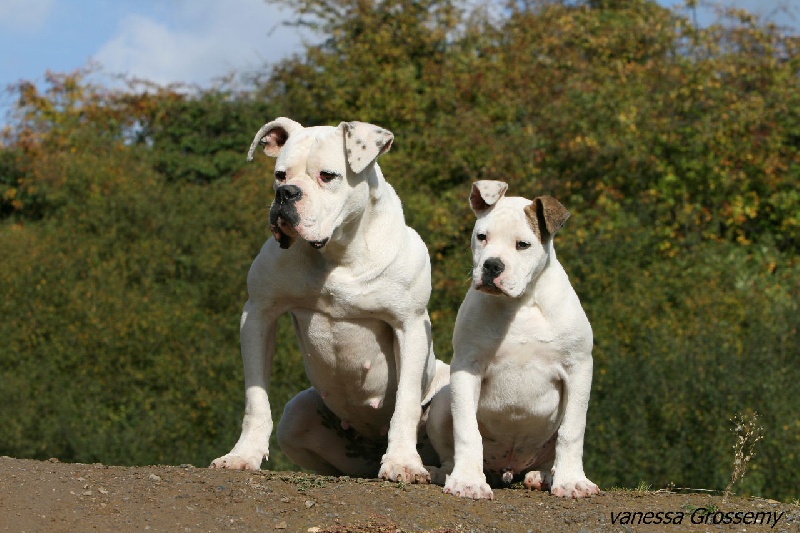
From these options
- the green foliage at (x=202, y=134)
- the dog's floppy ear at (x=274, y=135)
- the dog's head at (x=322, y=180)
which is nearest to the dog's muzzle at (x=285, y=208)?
the dog's head at (x=322, y=180)

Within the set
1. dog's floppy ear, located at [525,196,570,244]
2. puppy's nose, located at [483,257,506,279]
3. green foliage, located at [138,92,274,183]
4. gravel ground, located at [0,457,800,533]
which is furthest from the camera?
green foliage, located at [138,92,274,183]

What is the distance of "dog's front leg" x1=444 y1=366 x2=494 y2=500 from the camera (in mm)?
6816

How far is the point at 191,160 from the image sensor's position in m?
22.6

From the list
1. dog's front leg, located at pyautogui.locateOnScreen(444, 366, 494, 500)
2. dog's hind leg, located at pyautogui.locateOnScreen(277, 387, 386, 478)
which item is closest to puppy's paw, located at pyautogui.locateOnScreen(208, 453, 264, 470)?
dog's hind leg, located at pyautogui.locateOnScreen(277, 387, 386, 478)

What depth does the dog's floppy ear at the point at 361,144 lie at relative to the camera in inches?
287

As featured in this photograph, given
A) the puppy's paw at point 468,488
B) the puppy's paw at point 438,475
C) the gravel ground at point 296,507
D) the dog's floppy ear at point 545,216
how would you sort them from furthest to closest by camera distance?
the puppy's paw at point 438,475 → the dog's floppy ear at point 545,216 → the puppy's paw at point 468,488 → the gravel ground at point 296,507

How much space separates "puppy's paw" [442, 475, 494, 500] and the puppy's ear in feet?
5.68

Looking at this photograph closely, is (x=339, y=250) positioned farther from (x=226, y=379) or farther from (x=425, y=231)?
(x=425, y=231)

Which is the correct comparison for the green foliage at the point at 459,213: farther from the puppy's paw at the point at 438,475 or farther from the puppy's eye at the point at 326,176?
the puppy's eye at the point at 326,176

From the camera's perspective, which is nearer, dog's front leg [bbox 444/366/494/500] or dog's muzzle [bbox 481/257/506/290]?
dog's front leg [bbox 444/366/494/500]

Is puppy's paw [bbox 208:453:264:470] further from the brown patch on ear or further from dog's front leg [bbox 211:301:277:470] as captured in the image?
the brown patch on ear

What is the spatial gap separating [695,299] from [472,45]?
29.3 ft

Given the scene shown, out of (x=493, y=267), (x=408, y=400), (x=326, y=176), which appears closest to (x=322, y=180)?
(x=326, y=176)

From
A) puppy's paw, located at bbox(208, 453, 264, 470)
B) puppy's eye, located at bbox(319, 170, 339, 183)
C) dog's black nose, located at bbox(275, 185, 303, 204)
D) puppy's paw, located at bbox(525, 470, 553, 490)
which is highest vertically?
puppy's eye, located at bbox(319, 170, 339, 183)
